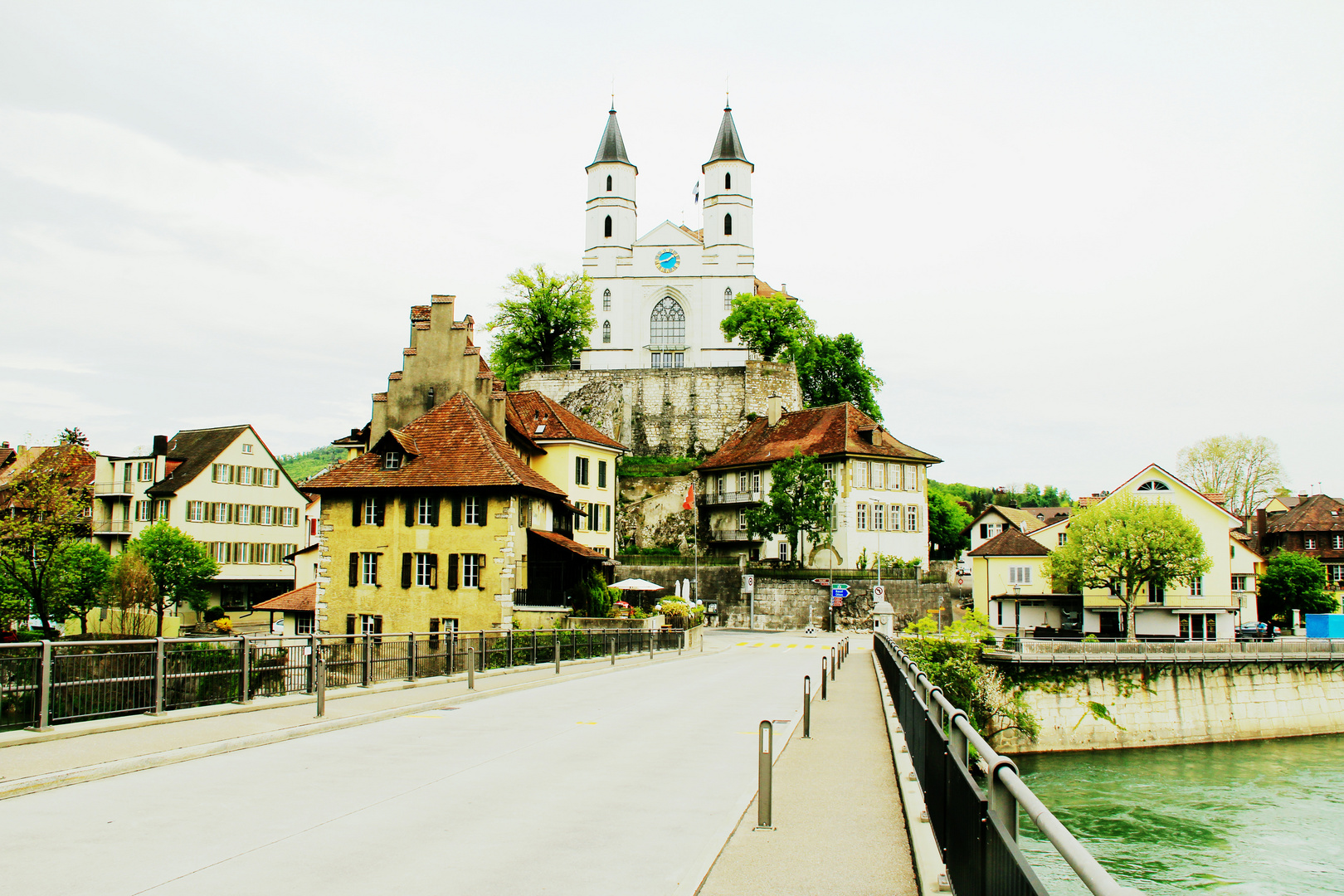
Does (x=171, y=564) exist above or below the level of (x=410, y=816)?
above

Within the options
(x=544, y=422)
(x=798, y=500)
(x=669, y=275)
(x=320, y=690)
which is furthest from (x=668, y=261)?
(x=320, y=690)

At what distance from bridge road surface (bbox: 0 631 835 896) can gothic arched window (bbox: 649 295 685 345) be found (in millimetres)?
78263

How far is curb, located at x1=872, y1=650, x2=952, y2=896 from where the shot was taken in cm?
649

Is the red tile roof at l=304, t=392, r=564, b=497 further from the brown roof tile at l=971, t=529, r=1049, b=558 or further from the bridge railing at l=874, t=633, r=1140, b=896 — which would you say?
the brown roof tile at l=971, t=529, r=1049, b=558

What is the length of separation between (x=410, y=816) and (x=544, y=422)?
4321 centimetres

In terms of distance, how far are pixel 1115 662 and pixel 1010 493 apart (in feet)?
352

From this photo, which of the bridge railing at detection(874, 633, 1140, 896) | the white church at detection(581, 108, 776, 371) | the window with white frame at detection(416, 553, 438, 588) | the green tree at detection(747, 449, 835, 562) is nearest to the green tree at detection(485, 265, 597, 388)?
the white church at detection(581, 108, 776, 371)

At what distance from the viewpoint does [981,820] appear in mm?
4656

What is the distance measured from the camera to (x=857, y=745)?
13773mm

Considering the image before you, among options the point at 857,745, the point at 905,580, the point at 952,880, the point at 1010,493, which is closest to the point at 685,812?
the point at 952,880

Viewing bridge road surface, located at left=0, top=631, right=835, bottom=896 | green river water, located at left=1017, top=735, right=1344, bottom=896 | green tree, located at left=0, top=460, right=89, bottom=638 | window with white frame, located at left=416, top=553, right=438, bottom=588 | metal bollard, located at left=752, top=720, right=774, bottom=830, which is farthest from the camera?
window with white frame, located at left=416, top=553, right=438, bottom=588

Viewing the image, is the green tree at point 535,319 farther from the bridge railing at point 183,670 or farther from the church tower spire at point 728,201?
the bridge railing at point 183,670

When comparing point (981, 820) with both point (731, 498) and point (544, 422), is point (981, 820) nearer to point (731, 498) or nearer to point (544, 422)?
point (544, 422)

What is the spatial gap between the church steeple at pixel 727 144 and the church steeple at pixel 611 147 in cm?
45
